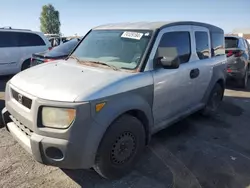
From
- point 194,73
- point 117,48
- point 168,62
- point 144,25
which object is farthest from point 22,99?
point 194,73

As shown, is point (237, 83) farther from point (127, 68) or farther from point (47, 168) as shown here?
point (47, 168)

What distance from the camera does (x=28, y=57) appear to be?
30.7 feet

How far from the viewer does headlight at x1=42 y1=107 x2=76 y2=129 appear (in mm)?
2367

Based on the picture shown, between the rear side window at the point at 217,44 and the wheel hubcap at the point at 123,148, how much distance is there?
2.82m

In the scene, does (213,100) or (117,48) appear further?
(213,100)

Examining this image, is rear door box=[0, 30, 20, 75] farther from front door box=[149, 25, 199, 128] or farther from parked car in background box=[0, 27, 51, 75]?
front door box=[149, 25, 199, 128]

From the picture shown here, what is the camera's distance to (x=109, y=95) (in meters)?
2.58

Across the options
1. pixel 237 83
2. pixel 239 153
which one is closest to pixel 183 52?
pixel 239 153

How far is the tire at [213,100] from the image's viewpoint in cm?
503

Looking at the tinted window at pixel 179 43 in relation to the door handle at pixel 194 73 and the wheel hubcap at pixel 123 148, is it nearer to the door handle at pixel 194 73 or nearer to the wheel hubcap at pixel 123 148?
the door handle at pixel 194 73

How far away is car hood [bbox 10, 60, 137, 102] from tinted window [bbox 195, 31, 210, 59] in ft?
6.11

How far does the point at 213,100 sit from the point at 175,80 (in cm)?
206

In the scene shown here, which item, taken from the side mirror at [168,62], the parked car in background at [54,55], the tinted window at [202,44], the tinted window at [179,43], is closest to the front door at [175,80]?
the tinted window at [179,43]

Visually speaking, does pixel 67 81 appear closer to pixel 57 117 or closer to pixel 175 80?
pixel 57 117
